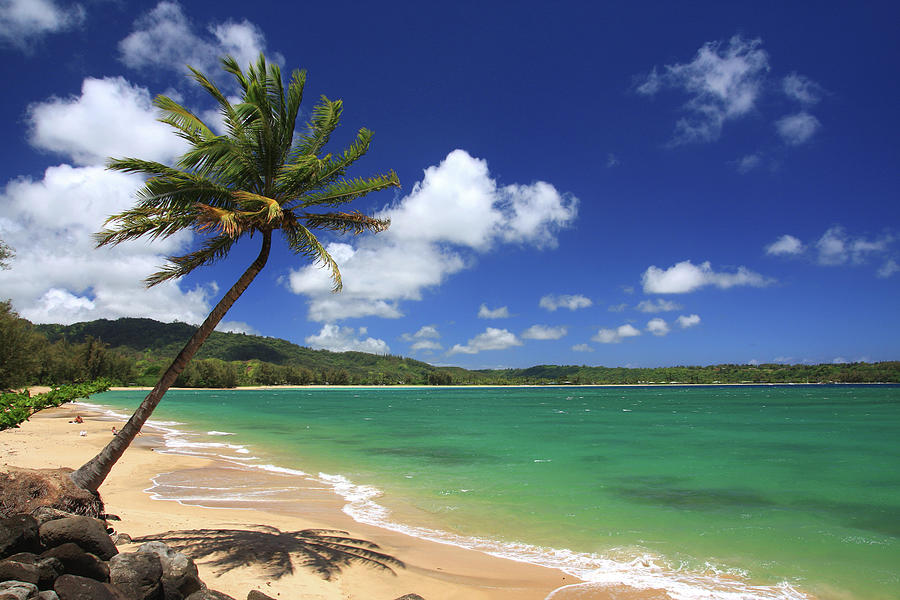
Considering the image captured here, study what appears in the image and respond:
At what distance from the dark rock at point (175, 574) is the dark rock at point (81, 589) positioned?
630mm

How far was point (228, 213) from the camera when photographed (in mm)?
7656

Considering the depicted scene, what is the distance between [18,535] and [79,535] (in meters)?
0.61

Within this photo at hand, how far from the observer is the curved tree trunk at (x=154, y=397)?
8320mm

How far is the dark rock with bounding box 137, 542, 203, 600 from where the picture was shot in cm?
566

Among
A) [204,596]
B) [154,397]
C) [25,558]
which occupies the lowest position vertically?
[204,596]

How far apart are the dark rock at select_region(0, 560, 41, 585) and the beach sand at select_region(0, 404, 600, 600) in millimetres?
2449

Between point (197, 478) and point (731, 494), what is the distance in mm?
17314

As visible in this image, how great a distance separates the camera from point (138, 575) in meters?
5.54

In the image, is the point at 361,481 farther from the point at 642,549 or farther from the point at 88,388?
the point at 88,388

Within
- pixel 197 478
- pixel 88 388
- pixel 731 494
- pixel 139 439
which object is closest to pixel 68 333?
pixel 88 388

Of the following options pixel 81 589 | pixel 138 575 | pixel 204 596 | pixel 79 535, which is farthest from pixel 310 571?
pixel 81 589

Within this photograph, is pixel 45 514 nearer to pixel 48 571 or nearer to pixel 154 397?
pixel 48 571

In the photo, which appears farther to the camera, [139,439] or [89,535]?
[139,439]

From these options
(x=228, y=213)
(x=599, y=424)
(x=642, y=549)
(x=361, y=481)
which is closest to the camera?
(x=228, y=213)
